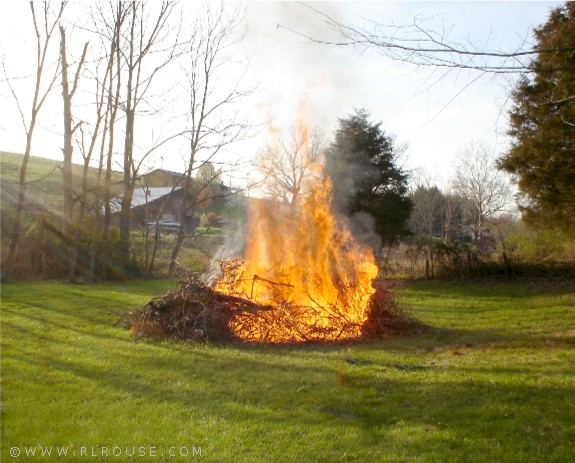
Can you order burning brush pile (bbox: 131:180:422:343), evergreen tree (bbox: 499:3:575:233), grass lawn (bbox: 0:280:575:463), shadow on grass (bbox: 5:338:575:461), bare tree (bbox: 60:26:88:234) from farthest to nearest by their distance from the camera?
bare tree (bbox: 60:26:88:234) < evergreen tree (bbox: 499:3:575:233) < burning brush pile (bbox: 131:180:422:343) < shadow on grass (bbox: 5:338:575:461) < grass lawn (bbox: 0:280:575:463)

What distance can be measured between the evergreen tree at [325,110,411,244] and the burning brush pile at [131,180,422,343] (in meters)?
14.8

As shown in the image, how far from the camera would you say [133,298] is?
16562 millimetres

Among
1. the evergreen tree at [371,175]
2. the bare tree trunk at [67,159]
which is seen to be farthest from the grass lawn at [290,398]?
the evergreen tree at [371,175]

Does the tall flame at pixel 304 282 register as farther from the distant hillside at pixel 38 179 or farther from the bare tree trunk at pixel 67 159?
the distant hillside at pixel 38 179

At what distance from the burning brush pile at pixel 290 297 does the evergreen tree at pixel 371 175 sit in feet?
48.6

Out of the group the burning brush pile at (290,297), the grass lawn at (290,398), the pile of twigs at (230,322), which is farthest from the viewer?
the burning brush pile at (290,297)

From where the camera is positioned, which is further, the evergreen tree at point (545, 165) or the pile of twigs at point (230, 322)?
the evergreen tree at point (545, 165)

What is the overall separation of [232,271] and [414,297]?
36.5ft

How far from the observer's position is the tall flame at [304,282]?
10.3m

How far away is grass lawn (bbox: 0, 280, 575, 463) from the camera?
477 centimetres

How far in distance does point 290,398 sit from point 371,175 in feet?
72.5

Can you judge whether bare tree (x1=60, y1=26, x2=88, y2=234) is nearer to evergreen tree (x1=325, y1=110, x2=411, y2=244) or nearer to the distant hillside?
the distant hillside

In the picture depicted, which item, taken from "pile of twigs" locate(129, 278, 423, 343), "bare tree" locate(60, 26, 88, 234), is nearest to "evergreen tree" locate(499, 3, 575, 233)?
"pile of twigs" locate(129, 278, 423, 343)

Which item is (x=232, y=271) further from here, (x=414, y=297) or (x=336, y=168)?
(x=336, y=168)
